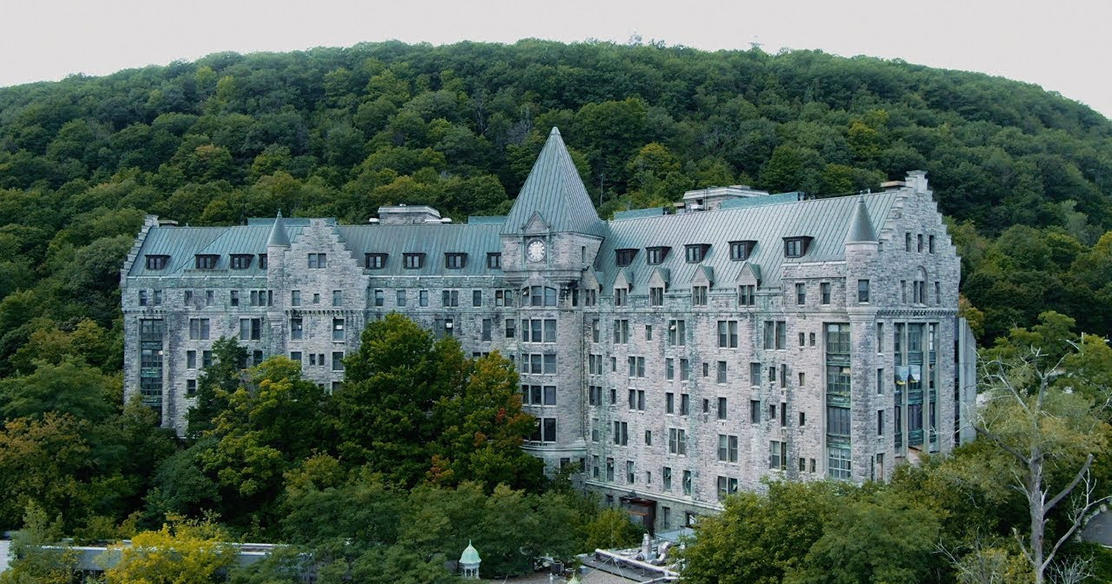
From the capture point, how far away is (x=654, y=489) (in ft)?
228

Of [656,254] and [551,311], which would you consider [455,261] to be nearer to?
[551,311]

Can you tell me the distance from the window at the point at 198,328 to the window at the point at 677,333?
34.6 metres

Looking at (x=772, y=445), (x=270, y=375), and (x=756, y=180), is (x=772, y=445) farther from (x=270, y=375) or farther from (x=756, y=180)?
(x=756, y=180)

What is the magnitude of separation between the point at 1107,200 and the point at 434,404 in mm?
97174

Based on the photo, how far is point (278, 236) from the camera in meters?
78.1

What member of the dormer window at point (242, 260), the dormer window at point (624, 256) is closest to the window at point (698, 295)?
the dormer window at point (624, 256)

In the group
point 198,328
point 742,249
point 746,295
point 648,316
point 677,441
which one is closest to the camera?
point 746,295

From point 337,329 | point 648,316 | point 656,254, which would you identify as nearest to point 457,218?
point 337,329

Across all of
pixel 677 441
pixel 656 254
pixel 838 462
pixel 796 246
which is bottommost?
pixel 838 462

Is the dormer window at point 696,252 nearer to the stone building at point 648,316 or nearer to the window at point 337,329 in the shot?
the stone building at point 648,316

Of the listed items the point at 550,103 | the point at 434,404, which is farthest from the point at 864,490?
the point at 550,103

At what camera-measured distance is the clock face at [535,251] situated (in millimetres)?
73188

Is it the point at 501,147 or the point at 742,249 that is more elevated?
the point at 501,147

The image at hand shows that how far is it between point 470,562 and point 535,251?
23691 millimetres
